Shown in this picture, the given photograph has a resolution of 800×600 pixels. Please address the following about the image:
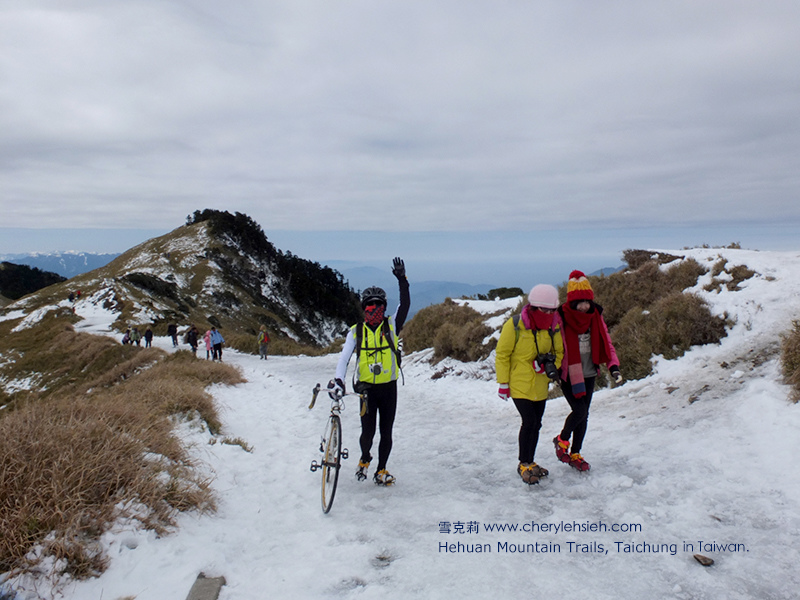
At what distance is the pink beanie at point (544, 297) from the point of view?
474 centimetres

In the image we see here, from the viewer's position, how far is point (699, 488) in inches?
177

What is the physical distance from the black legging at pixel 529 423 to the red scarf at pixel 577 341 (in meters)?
0.46

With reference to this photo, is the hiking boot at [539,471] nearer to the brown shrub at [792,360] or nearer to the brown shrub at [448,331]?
the brown shrub at [792,360]

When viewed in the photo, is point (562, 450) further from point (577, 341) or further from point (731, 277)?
point (731, 277)

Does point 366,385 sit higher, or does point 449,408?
point 366,385

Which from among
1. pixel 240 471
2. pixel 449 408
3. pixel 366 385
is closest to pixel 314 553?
pixel 366 385

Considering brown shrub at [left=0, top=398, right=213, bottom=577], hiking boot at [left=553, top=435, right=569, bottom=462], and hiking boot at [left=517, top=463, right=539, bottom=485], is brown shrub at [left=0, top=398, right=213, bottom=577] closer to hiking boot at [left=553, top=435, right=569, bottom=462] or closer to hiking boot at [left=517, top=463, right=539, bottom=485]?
hiking boot at [left=517, top=463, right=539, bottom=485]

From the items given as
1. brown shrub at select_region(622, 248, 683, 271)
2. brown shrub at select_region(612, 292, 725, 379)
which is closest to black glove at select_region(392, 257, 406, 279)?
brown shrub at select_region(612, 292, 725, 379)

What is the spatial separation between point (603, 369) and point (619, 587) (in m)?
6.88

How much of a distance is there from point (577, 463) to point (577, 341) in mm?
1470

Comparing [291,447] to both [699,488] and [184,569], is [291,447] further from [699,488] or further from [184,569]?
[699,488]

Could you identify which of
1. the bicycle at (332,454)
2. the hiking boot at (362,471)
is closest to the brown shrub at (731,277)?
the hiking boot at (362,471)

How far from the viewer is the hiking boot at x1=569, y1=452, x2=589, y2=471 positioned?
5.18 metres

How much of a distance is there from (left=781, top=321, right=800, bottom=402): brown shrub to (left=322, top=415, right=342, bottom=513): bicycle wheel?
564cm
